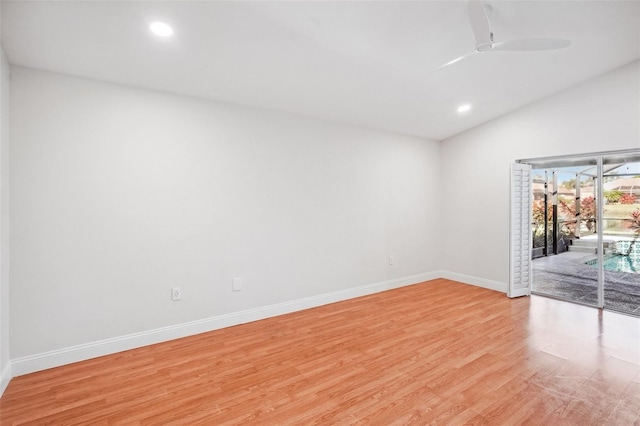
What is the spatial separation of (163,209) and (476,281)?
464cm

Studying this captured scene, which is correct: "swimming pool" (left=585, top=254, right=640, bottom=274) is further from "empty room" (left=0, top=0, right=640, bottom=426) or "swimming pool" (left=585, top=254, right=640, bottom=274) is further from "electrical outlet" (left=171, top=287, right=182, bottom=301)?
"electrical outlet" (left=171, top=287, right=182, bottom=301)

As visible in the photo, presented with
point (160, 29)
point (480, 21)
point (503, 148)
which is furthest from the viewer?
point (503, 148)

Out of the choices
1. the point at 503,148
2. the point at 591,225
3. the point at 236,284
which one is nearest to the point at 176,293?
the point at 236,284

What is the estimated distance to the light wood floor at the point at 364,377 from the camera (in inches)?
73.8

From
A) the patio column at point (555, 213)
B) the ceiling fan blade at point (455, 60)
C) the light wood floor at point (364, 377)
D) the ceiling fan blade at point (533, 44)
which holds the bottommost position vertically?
the light wood floor at point (364, 377)

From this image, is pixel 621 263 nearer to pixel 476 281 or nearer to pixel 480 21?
pixel 476 281

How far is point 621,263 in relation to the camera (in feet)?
12.8

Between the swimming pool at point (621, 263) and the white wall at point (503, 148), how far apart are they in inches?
43.3

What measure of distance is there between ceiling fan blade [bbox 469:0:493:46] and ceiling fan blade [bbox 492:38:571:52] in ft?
0.81

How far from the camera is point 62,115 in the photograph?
250 cm

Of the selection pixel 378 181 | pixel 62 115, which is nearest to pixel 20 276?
pixel 62 115

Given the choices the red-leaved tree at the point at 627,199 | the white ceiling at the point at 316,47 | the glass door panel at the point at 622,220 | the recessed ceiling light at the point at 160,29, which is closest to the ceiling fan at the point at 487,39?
the white ceiling at the point at 316,47

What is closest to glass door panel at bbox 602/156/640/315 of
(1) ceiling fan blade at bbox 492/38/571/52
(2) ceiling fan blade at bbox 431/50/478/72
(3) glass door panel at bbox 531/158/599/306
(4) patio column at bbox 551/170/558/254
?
(3) glass door panel at bbox 531/158/599/306

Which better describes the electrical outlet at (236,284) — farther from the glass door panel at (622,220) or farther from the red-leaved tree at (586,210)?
the red-leaved tree at (586,210)
